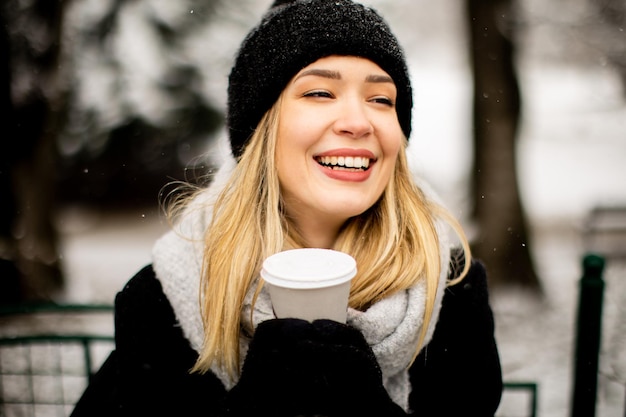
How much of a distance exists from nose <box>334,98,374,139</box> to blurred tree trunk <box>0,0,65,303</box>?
5598mm

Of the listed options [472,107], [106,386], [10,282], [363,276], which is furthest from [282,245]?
[10,282]

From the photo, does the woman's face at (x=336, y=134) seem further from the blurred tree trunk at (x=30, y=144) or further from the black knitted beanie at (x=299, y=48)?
the blurred tree trunk at (x=30, y=144)

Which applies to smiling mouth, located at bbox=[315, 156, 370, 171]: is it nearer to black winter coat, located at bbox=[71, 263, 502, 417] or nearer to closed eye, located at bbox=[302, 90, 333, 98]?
closed eye, located at bbox=[302, 90, 333, 98]

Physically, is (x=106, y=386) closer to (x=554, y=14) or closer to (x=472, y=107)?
(x=472, y=107)

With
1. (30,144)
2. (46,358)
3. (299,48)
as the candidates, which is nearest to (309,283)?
(299,48)

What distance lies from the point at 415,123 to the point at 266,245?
299 cm

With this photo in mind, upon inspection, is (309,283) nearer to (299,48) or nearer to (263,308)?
(263,308)

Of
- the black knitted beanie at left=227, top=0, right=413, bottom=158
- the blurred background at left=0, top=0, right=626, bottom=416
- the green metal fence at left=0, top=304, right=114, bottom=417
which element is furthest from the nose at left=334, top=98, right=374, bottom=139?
A: the blurred background at left=0, top=0, right=626, bottom=416

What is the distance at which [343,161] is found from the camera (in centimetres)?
145

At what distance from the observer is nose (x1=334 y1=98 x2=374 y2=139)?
1405mm

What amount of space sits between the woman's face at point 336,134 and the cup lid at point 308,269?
0.79ft

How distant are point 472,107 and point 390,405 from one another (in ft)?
15.8

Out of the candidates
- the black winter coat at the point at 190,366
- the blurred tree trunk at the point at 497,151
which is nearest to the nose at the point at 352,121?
the black winter coat at the point at 190,366

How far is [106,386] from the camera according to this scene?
1693 millimetres
